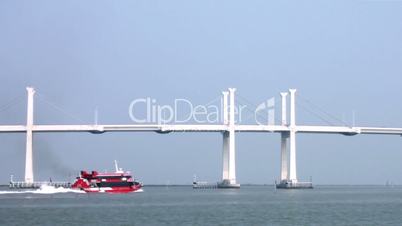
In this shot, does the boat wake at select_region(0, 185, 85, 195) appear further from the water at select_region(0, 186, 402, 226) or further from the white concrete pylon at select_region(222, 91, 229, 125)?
the water at select_region(0, 186, 402, 226)

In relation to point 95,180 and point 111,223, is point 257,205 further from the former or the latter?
point 95,180

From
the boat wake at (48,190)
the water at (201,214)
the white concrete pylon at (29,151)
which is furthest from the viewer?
the boat wake at (48,190)

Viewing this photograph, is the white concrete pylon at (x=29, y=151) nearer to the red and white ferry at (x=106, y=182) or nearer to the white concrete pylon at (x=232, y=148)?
the red and white ferry at (x=106, y=182)

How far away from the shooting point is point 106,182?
72.2 metres

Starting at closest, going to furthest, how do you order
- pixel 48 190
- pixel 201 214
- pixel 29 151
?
pixel 201 214, pixel 29 151, pixel 48 190

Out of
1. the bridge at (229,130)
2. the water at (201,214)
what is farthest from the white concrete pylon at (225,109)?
the water at (201,214)

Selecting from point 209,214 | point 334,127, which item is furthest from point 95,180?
point 209,214

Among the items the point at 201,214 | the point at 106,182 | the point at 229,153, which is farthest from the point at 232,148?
the point at 201,214

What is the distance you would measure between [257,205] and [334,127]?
27372 millimetres

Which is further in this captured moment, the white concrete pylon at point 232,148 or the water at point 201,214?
the white concrete pylon at point 232,148

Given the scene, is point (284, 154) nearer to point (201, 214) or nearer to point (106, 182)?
point (106, 182)

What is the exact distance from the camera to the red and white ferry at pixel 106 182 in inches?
2832

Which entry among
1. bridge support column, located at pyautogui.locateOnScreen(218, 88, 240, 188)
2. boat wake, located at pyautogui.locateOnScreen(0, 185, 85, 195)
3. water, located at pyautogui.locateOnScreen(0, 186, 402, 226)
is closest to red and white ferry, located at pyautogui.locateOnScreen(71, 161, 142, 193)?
boat wake, located at pyautogui.locateOnScreen(0, 185, 85, 195)

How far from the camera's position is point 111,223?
118ft
